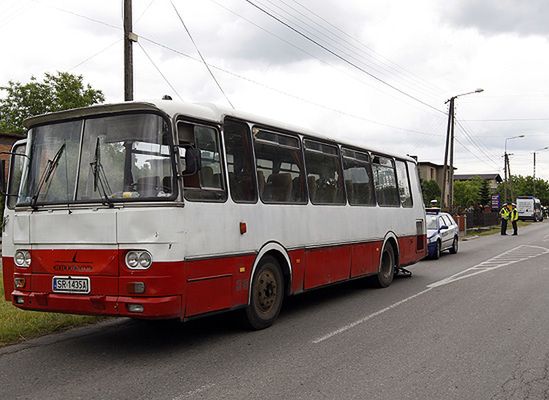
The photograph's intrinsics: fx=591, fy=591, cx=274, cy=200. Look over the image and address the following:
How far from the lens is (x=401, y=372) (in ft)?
17.8

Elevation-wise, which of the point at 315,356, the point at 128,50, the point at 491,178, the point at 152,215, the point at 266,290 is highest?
the point at 491,178

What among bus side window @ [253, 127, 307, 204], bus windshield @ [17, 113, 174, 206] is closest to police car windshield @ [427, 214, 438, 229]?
bus side window @ [253, 127, 307, 204]

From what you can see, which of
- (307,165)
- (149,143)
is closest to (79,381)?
(149,143)

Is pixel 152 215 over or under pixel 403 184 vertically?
under

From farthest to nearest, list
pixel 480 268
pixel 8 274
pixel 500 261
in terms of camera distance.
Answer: pixel 500 261, pixel 480 268, pixel 8 274

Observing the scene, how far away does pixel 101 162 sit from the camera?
Answer: 20.5 feet

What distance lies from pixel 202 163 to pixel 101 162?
1.07 m

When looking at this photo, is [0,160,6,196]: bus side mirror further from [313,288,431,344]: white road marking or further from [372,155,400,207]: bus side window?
[372,155,400,207]: bus side window

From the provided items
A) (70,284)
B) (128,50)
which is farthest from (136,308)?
(128,50)

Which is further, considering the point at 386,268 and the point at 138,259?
the point at 386,268

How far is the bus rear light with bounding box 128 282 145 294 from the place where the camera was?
5.78m

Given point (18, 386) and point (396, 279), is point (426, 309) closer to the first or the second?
point (396, 279)

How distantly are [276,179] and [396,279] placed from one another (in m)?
6.07

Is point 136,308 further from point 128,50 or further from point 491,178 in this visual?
point 491,178
